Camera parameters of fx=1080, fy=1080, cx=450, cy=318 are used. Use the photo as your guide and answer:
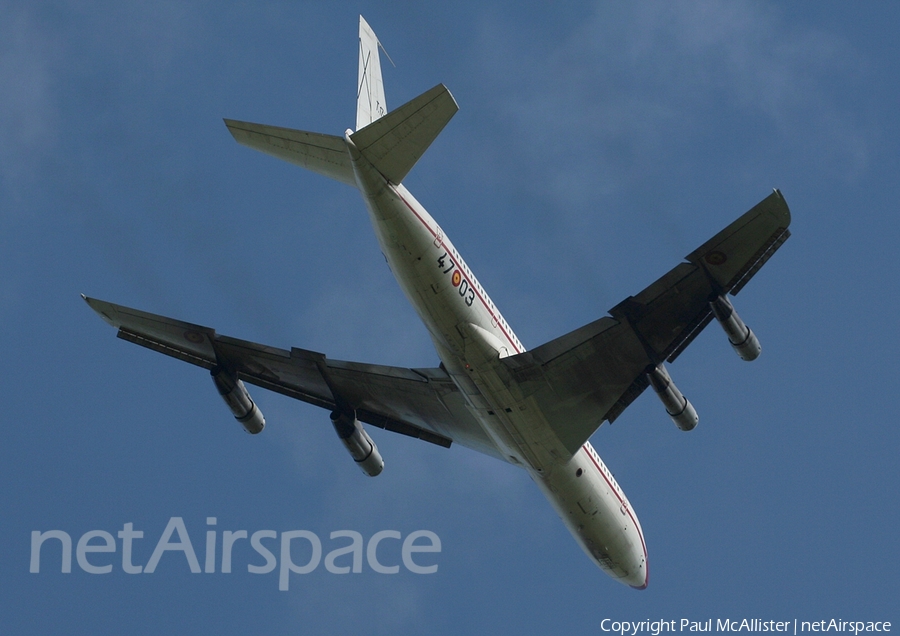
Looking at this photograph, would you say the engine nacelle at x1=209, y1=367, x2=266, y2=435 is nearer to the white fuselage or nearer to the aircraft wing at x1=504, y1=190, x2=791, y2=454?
the white fuselage

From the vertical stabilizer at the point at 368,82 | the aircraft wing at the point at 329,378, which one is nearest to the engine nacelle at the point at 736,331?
the aircraft wing at the point at 329,378

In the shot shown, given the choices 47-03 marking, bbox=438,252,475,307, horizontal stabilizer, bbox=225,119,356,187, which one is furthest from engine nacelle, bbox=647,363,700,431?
horizontal stabilizer, bbox=225,119,356,187

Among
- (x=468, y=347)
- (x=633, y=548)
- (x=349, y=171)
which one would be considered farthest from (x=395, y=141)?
(x=633, y=548)

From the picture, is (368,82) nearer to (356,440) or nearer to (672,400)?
(356,440)

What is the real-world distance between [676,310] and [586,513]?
6.34m

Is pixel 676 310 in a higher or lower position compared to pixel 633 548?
higher

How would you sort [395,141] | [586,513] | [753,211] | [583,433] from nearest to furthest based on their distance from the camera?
[395,141], [753,211], [583,433], [586,513]

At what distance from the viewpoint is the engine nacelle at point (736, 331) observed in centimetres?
2366

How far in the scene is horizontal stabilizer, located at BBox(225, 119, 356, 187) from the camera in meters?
21.2

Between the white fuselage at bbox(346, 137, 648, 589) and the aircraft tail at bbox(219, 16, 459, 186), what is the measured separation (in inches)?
13.5

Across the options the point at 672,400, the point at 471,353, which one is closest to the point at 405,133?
the point at 471,353

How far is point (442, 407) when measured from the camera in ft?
89.5

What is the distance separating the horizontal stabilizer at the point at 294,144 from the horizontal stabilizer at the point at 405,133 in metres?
0.73

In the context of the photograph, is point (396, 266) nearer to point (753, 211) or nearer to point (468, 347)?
point (468, 347)
